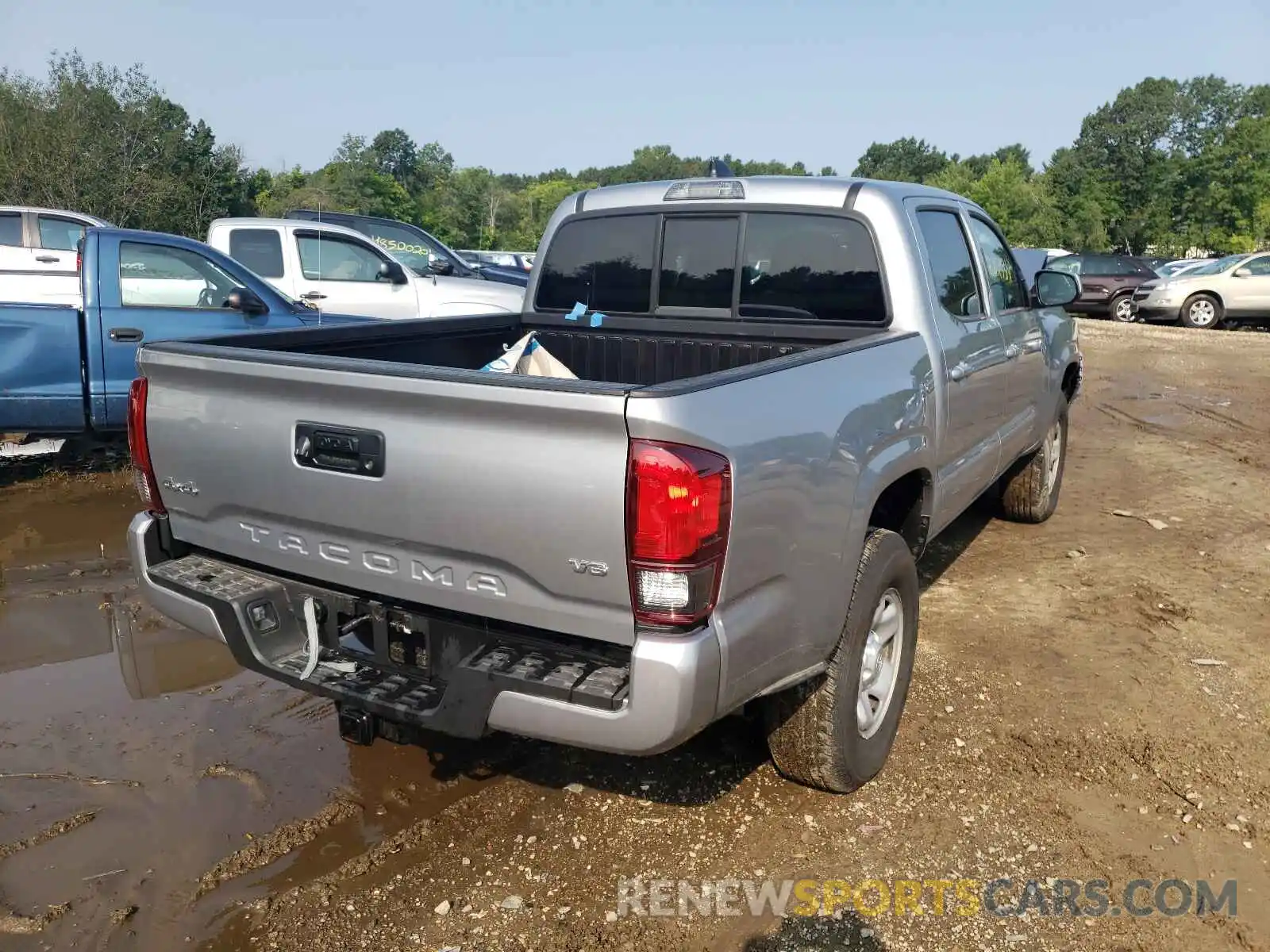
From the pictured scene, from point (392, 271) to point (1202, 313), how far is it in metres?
17.3

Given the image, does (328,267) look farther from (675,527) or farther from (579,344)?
(675,527)

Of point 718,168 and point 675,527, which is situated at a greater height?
point 718,168

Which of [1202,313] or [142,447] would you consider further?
[1202,313]

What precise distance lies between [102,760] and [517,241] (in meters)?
86.0

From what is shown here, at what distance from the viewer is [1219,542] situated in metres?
6.09

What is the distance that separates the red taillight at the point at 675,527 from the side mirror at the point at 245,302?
622cm

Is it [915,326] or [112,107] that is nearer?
[915,326]

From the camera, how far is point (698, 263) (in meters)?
4.16

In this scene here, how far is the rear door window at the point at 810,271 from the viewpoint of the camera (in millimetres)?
3781

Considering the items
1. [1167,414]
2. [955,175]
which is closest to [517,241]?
[955,175]

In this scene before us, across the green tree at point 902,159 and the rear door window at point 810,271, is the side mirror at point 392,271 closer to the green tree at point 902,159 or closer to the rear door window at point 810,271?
the rear door window at point 810,271

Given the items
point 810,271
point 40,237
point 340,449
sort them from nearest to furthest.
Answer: point 340,449 < point 810,271 < point 40,237

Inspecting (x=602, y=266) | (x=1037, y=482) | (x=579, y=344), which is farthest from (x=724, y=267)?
(x=1037, y=482)

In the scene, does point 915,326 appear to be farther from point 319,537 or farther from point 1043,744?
point 319,537
